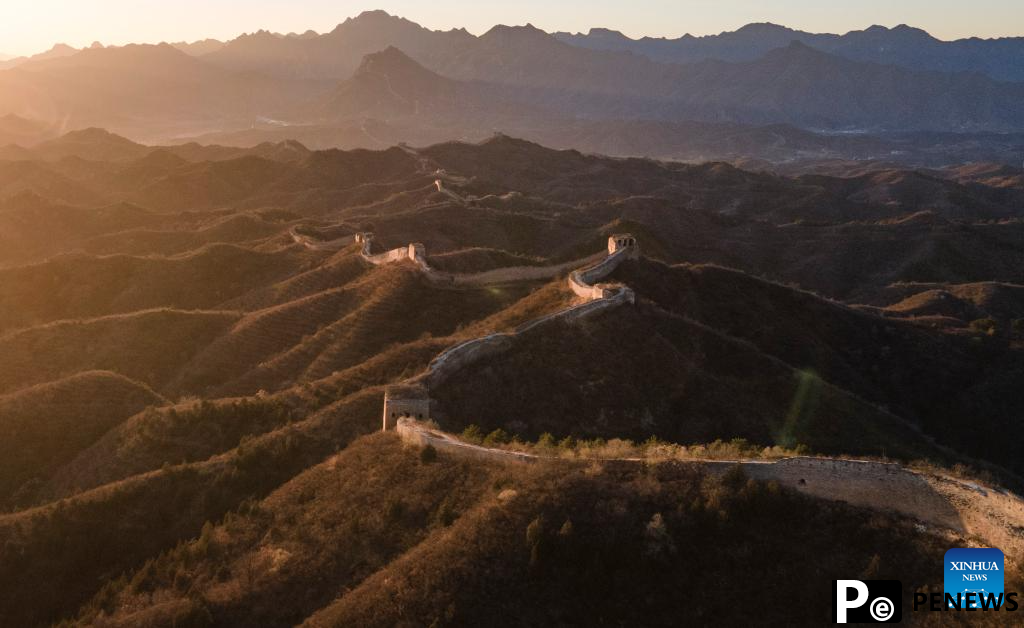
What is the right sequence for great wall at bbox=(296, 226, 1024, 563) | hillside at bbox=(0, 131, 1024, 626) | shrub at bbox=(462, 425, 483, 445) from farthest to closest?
shrub at bbox=(462, 425, 483, 445)
hillside at bbox=(0, 131, 1024, 626)
great wall at bbox=(296, 226, 1024, 563)

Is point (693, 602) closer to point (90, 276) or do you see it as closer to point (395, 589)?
point (395, 589)

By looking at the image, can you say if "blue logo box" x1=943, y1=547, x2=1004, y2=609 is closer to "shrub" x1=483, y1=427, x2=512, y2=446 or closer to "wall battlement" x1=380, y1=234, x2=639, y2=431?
"shrub" x1=483, y1=427, x2=512, y2=446

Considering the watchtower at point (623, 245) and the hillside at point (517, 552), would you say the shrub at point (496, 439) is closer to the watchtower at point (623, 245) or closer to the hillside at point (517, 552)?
the hillside at point (517, 552)

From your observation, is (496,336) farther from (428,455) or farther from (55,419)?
(55,419)

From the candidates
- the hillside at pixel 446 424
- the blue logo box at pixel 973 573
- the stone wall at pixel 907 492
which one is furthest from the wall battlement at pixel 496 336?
the blue logo box at pixel 973 573

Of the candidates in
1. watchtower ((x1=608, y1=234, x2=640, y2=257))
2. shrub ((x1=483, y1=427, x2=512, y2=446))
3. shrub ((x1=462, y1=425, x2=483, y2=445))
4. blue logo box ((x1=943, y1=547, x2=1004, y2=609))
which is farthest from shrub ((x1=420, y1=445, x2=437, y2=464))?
watchtower ((x1=608, y1=234, x2=640, y2=257))

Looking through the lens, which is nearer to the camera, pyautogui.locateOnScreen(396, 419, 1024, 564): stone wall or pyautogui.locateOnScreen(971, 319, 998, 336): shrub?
pyautogui.locateOnScreen(396, 419, 1024, 564): stone wall

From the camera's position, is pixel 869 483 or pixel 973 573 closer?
pixel 973 573

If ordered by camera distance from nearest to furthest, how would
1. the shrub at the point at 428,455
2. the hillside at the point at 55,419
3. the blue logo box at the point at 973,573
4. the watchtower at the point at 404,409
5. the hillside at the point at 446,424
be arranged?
the blue logo box at the point at 973,573 < the hillside at the point at 446,424 < the shrub at the point at 428,455 < the watchtower at the point at 404,409 < the hillside at the point at 55,419

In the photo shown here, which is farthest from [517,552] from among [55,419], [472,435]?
[55,419]
